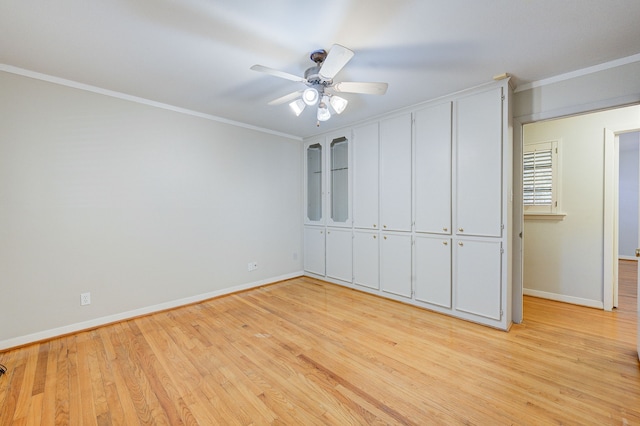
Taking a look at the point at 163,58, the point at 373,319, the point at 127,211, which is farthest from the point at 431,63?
the point at 127,211

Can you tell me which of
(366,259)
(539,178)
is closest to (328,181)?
(366,259)

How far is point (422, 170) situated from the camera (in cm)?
327

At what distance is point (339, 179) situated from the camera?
14.1 ft

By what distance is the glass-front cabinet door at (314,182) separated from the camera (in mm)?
4625

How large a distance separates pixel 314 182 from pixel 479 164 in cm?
261

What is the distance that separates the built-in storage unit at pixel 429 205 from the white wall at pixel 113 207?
1.35 meters

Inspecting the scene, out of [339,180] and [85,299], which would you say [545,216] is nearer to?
[339,180]

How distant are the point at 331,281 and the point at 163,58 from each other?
11.7 feet

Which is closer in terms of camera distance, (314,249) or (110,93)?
(110,93)

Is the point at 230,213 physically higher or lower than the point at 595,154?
lower

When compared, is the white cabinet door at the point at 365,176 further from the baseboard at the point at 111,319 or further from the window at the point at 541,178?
the window at the point at 541,178

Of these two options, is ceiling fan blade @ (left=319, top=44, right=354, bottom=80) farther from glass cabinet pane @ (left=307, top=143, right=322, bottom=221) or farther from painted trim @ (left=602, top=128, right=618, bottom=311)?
painted trim @ (left=602, top=128, right=618, bottom=311)

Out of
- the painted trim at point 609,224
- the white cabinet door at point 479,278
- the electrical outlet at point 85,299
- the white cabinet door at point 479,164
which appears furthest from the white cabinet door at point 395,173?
the electrical outlet at point 85,299

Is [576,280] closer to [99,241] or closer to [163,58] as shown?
[163,58]
